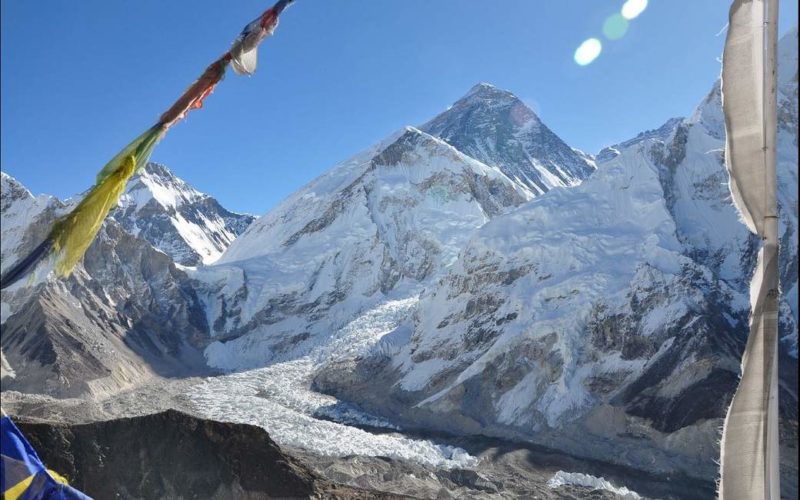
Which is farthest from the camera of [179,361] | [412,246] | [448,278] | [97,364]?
[412,246]

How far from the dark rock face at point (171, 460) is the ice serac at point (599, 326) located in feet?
83.3

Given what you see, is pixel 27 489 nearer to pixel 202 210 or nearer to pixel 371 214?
pixel 371 214

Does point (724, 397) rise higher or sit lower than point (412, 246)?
lower

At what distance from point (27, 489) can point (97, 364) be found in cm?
6429

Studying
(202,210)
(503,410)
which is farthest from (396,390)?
(202,210)

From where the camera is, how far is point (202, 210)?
557ft

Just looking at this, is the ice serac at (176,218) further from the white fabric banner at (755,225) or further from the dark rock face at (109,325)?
the white fabric banner at (755,225)

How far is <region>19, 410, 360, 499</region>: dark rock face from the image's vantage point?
61.6 ft

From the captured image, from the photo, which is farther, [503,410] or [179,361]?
[179,361]

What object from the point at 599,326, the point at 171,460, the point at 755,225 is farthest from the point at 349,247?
the point at 755,225

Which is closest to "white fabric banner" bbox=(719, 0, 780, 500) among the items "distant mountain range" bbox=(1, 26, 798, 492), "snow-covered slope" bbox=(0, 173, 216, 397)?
"distant mountain range" bbox=(1, 26, 798, 492)

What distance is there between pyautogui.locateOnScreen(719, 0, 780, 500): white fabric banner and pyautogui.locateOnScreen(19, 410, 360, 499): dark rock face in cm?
1892

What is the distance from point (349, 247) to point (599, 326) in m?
53.5

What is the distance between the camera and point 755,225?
2809mm
